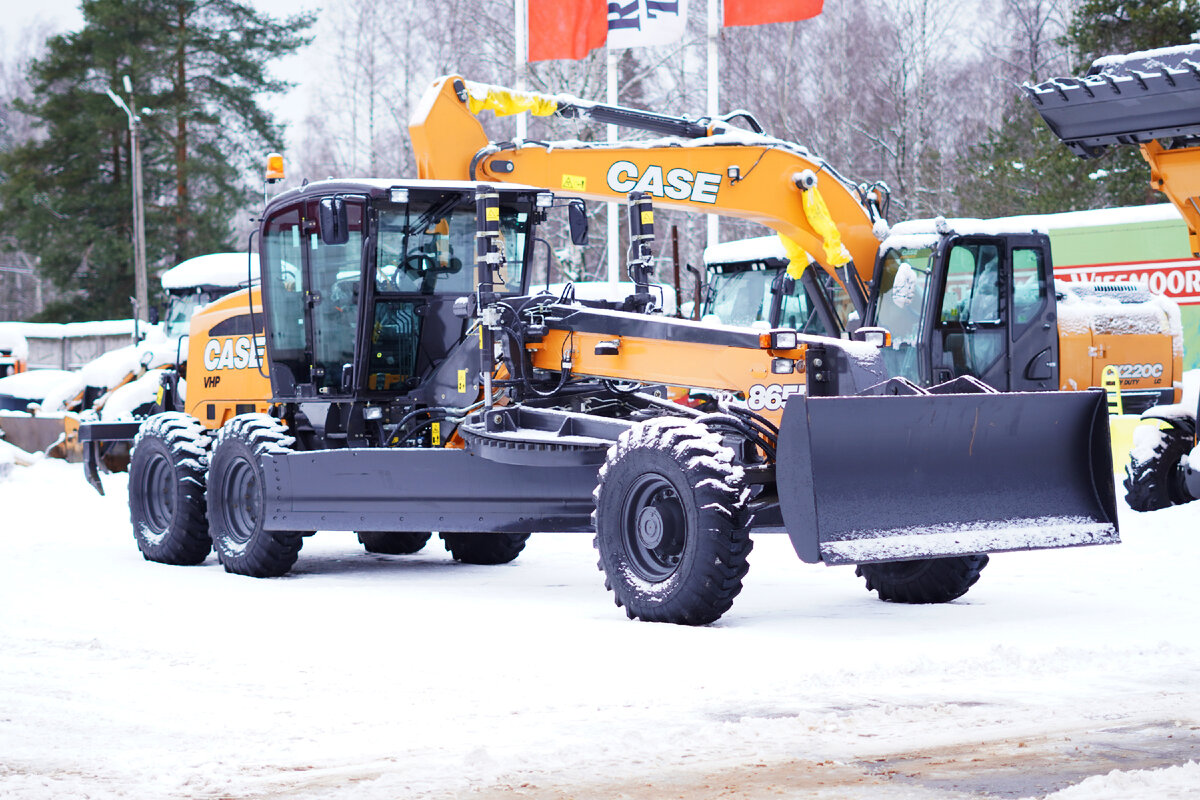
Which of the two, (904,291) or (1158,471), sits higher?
(904,291)

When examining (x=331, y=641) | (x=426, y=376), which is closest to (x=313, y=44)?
(x=426, y=376)

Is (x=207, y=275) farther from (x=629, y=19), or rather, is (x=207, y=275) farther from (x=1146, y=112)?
(x=1146, y=112)

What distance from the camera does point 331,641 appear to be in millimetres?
7301

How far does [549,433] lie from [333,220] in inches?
79.9

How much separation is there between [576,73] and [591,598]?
25.6 m

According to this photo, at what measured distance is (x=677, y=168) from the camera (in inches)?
481

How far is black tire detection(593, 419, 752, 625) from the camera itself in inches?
287

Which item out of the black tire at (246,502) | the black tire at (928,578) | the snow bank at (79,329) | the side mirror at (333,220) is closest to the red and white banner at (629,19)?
the black tire at (246,502)

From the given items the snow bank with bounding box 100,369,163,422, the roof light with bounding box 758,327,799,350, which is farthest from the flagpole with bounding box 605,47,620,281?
the roof light with bounding box 758,327,799,350

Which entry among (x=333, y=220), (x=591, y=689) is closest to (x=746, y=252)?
(x=333, y=220)

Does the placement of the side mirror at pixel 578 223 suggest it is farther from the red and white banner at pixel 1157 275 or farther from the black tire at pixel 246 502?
the red and white banner at pixel 1157 275

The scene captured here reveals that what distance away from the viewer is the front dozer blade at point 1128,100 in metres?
9.71

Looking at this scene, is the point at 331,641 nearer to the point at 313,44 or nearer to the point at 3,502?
the point at 3,502

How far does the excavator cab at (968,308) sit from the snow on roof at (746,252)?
2324 mm
